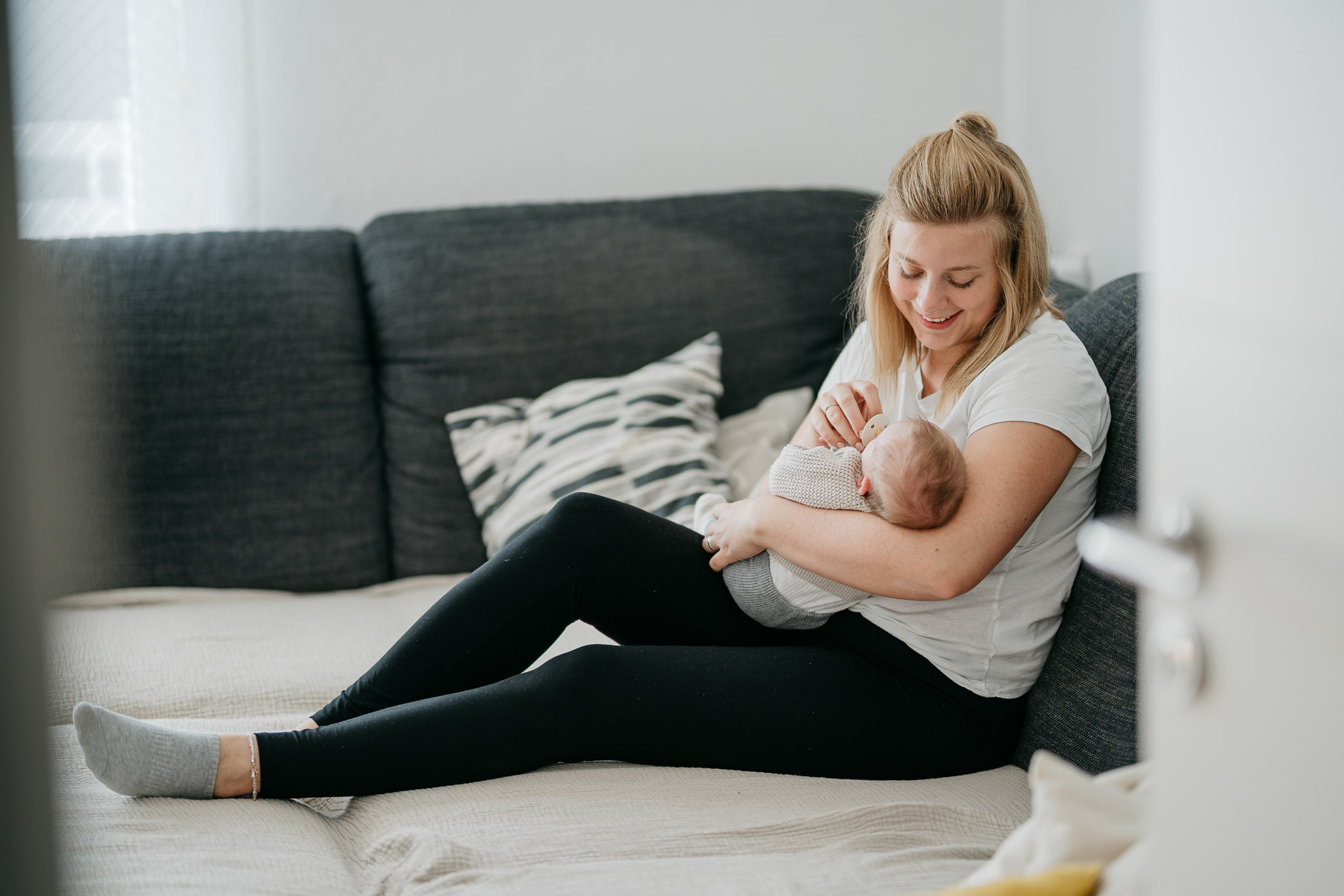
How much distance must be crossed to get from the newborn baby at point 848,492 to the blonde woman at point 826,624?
0.07ft

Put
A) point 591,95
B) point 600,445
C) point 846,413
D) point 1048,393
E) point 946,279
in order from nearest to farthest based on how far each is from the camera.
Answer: point 1048,393
point 946,279
point 846,413
point 600,445
point 591,95

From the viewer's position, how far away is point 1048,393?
127cm

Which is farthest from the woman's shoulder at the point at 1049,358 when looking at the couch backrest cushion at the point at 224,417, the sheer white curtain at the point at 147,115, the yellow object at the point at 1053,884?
the sheer white curtain at the point at 147,115

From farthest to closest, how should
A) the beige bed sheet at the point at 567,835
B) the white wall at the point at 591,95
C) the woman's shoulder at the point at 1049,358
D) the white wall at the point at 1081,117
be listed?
the white wall at the point at 591,95 → the white wall at the point at 1081,117 → the woman's shoulder at the point at 1049,358 → the beige bed sheet at the point at 567,835

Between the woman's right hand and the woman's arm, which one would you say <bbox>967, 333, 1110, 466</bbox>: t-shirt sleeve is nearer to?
the woman's arm

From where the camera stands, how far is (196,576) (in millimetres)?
2025

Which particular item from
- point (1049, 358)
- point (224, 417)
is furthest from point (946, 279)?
point (224, 417)

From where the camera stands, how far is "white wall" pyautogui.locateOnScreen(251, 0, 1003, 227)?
241 centimetres

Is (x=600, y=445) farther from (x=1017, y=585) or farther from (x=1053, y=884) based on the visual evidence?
(x=1053, y=884)

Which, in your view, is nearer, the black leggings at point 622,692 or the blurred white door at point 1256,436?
the blurred white door at point 1256,436

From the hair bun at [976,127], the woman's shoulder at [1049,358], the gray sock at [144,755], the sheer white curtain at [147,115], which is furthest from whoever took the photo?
the sheer white curtain at [147,115]

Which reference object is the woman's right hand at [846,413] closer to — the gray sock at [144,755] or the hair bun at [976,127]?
the hair bun at [976,127]

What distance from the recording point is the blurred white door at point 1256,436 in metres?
0.55

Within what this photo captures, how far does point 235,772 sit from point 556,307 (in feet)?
3.74
